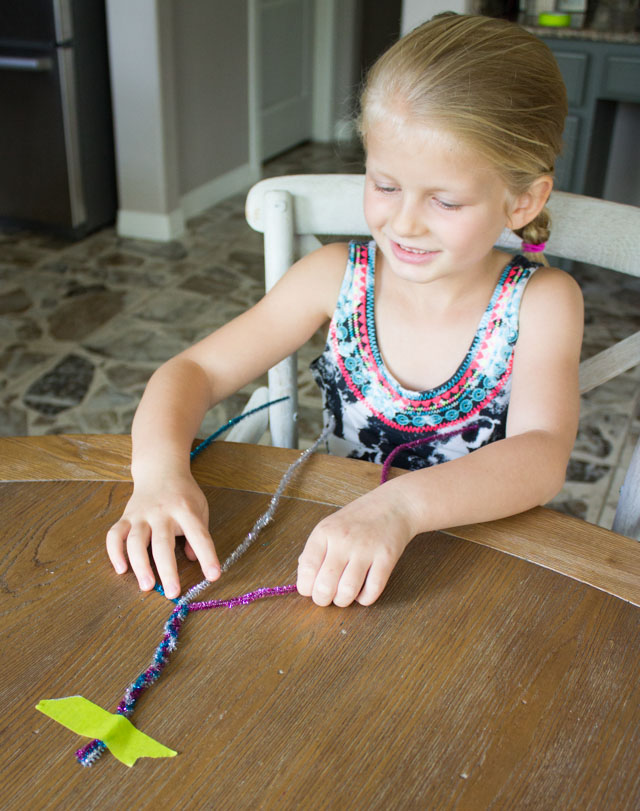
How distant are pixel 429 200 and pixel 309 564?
0.42 metres

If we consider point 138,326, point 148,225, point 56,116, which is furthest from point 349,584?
point 148,225

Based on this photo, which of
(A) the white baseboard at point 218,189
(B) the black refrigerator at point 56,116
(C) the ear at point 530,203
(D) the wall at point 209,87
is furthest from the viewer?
(A) the white baseboard at point 218,189

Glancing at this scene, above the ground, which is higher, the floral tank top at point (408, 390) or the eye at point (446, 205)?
the eye at point (446, 205)

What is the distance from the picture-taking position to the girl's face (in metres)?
0.86

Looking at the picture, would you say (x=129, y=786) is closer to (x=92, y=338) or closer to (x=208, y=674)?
(x=208, y=674)

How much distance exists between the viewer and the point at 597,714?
57 centimetres

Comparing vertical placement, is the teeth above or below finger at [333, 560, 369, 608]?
above

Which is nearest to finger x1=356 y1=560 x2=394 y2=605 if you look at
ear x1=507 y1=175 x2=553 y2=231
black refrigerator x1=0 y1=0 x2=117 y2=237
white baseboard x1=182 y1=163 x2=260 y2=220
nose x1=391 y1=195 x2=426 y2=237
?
nose x1=391 y1=195 x2=426 y2=237

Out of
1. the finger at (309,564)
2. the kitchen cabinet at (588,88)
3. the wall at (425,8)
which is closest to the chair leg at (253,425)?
the finger at (309,564)

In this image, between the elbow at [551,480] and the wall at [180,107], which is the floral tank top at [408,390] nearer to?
the elbow at [551,480]

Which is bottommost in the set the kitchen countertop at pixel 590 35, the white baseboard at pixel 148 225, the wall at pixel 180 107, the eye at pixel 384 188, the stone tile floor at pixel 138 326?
the stone tile floor at pixel 138 326

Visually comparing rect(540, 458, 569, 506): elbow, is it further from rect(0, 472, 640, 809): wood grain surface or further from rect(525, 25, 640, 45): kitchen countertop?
rect(525, 25, 640, 45): kitchen countertop

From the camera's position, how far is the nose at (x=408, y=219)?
2.85ft

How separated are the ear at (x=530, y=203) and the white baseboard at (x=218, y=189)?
10.7 feet
